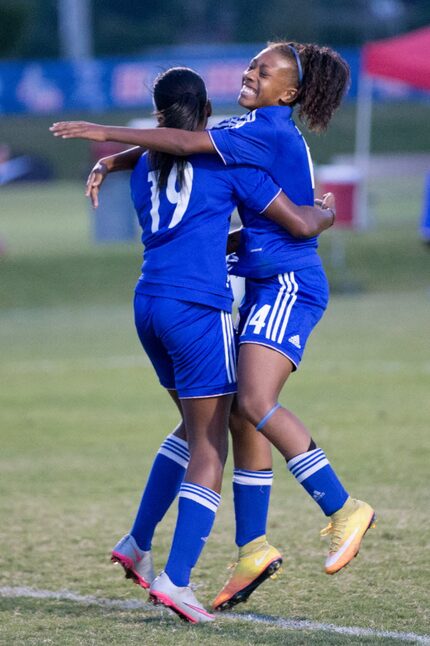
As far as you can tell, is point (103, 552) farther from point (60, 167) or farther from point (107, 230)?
point (60, 167)

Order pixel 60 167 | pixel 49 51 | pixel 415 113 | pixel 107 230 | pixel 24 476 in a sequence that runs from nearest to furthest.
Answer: pixel 24 476 → pixel 107 230 → pixel 60 167 → pixel 415 113 → pixel 49 51

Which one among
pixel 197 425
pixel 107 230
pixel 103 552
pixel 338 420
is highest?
pixel 197 425

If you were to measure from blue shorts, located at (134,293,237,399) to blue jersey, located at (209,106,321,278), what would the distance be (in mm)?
285

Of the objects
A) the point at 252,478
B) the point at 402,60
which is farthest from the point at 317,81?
the point at 402,60

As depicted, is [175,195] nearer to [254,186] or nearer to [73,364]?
[254,186]

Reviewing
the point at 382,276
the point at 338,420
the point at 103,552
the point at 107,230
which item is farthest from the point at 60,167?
the point at 103,552

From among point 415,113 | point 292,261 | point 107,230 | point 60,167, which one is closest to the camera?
point 292,261

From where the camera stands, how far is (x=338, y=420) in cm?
923

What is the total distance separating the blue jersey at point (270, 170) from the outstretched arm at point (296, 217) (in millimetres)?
82

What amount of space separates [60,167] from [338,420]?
3072 cm

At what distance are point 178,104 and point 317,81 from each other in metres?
0.58

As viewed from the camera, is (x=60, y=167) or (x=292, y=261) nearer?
(x=292, y=261)

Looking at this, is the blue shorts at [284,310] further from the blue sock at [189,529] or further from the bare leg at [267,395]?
the blue sock at [189,529]

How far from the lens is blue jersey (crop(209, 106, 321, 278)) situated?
468cm
